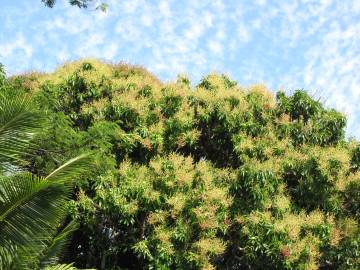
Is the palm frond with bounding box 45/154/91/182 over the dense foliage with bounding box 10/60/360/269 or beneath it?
beneath

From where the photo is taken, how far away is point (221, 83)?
13.4 m

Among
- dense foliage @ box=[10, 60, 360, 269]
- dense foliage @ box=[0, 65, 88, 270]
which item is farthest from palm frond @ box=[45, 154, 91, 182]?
dense foliage @ box=[10, 60, 360, 269]

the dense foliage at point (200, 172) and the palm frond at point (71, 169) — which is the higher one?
the dense foliage at point (200, 172)

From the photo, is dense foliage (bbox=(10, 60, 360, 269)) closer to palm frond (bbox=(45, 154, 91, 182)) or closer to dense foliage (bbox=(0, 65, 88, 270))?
palm frond (bbox=(45, 154, 91, 182))

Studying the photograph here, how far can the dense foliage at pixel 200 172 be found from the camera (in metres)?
10.2

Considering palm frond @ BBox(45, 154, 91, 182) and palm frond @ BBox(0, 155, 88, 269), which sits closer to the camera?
palm frond @ BBox(0, 155, 88, 269)

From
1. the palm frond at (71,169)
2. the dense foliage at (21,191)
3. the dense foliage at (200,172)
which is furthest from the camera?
the dense foliage at (200,172)

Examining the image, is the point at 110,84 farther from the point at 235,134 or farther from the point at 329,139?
the point at 329,139

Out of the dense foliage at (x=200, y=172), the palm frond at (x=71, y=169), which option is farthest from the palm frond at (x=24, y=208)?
the dense foliage at (x=200, y=172)

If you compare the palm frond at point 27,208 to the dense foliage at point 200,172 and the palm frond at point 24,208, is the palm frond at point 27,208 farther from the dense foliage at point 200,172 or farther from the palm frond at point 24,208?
the dense foliage at point 200,172

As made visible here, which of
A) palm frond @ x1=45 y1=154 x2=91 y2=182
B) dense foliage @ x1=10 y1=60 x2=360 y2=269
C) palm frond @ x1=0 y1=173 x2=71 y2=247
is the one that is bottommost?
palm frond @ x1=0 y1=173 x2=71 y2=247

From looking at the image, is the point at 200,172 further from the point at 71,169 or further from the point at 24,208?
the point at 24,208

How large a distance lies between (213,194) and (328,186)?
7.68 ft

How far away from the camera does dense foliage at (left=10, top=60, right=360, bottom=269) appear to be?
404 inches
